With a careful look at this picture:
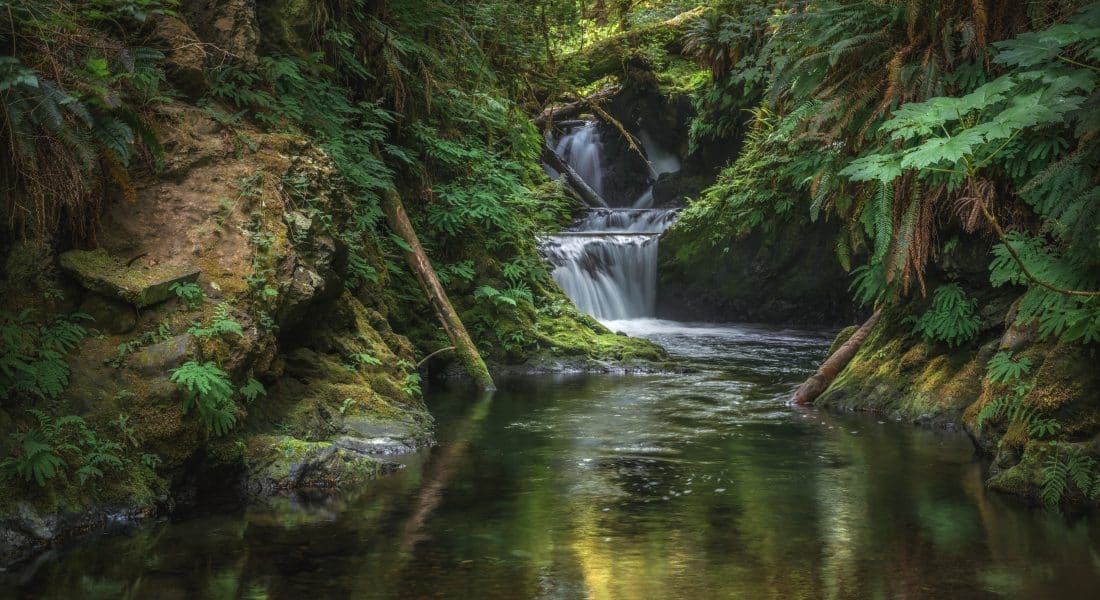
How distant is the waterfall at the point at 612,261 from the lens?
1911 cm

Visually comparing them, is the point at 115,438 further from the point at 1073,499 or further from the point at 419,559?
the point at 1073,499

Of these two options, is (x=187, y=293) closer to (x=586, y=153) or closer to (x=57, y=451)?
(x=57, y=451)

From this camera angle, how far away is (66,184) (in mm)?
6262

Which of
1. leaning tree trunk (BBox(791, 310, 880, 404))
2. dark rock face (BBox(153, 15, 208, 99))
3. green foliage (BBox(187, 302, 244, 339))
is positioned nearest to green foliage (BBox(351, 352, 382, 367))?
green foliage (BBox(187, 302, 244, 339))

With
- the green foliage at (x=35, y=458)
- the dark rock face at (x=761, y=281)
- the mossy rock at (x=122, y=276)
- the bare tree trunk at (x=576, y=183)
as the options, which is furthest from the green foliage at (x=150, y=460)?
the bare tree trunk at (x=576, y=183)

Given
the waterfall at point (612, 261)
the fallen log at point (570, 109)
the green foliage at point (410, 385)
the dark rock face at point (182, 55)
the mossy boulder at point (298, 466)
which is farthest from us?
the fallen log at point (570, 109)

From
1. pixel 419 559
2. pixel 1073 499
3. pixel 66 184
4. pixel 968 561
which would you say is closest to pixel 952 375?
pixel 1073 499

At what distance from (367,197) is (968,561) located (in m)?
7.79

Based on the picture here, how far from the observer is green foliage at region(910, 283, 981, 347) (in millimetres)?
9227

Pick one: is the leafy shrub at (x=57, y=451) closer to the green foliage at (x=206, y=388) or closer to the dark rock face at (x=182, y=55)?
the green foliage at (x=206, y=388)

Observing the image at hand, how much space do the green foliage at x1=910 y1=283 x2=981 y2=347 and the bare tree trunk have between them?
1418 cm

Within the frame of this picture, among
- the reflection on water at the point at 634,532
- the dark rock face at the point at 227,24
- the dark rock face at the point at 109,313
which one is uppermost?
the dark rock face at the point at 227,24

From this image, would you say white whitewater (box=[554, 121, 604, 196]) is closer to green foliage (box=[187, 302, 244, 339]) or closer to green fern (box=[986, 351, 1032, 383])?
green fern (box=[986, 351, 1032, 383])

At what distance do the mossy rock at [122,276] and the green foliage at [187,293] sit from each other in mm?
29
